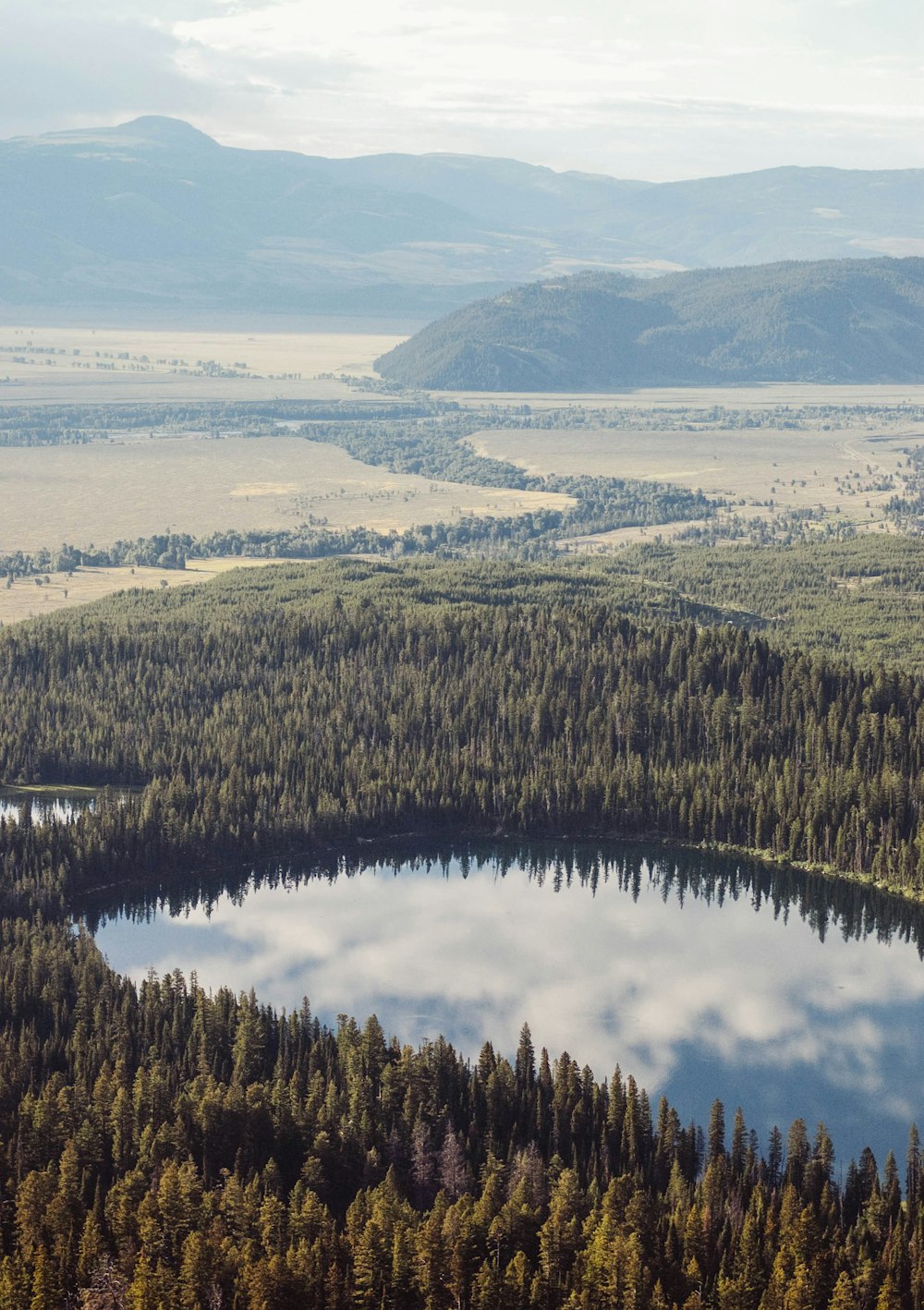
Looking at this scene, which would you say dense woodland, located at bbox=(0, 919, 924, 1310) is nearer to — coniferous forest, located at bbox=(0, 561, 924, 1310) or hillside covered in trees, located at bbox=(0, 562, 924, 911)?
coniferous forest, located at bbox=(0, 561, 924, 1310)

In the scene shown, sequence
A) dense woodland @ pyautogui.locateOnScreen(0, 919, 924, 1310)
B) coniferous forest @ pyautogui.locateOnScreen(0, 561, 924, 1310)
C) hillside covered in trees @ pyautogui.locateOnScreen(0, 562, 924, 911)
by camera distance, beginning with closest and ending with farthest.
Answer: dense woodland @ pyautogui.locateOnScreen(0, 919, 924, 1310), coniferous forest @ pyautogui.locateOnScreen(0, 561, 924, 1310), hillside covered in trees @ pyautogui.locateOnScreen(0, 562, 924, 911)

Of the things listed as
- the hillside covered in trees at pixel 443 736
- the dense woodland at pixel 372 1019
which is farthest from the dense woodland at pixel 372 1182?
the hillside covered in trees at pixel 443 736

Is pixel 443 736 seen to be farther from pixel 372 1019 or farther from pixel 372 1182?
pixel 372 1182

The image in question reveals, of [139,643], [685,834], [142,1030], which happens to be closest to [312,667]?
[139,643]

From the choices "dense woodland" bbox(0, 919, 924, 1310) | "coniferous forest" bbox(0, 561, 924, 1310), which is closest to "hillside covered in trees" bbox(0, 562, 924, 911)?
"coniferous forest" bbox(0, 561, 924, 1310)

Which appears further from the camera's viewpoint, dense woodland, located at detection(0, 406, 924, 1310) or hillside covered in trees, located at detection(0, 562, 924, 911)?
hillside covered in trees, located at detection(0, 562, 924, 911)

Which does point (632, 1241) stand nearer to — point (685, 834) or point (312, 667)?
point (685, 834)

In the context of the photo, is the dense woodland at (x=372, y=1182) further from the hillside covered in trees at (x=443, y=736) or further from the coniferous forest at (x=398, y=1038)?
the hillside covered in trees at (x=443, y=736)

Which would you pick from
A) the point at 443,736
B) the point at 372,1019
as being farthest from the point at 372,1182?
the point at 443,736
